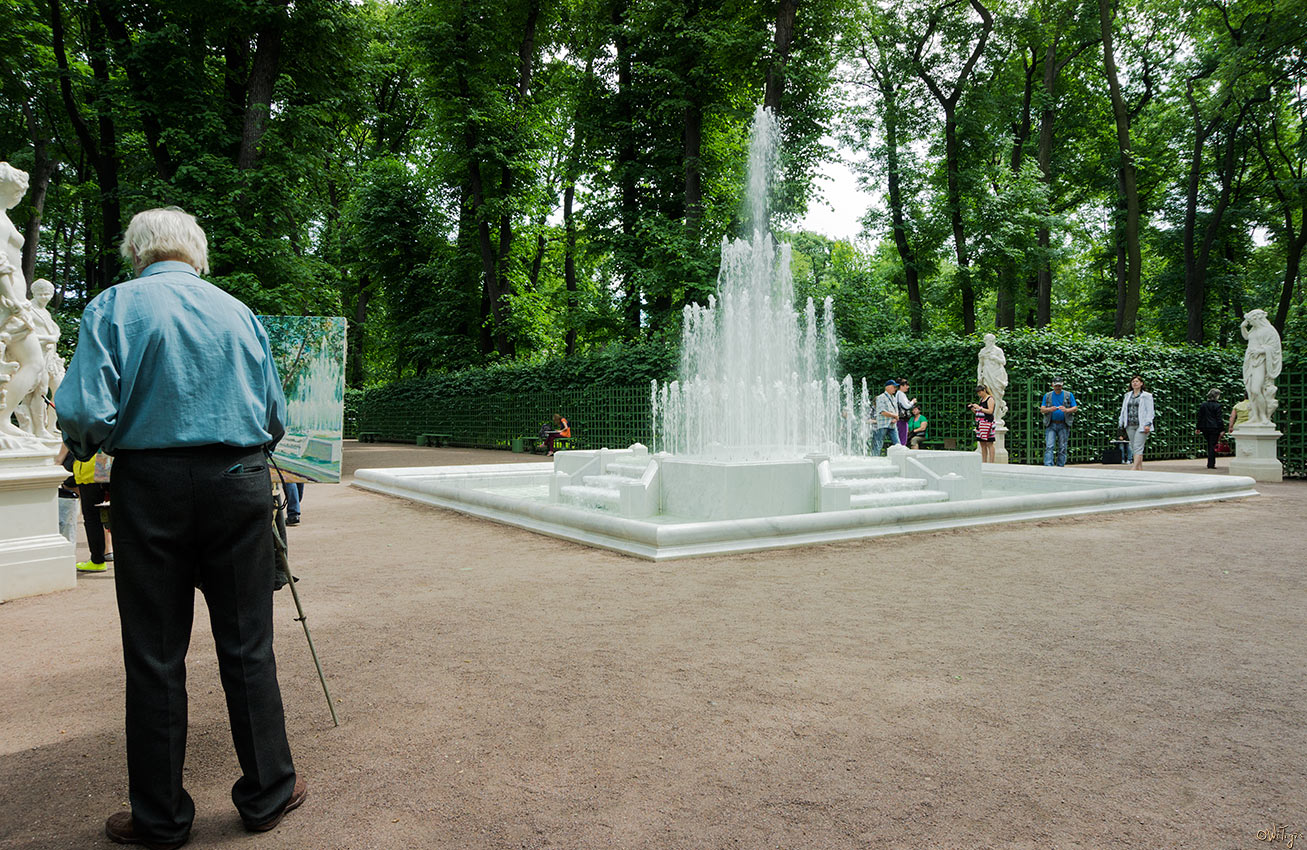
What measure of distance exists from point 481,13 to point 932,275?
1801cm

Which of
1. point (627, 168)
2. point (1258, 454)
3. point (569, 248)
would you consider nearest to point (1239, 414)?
point (1258, 454)

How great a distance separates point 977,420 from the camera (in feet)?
51.5

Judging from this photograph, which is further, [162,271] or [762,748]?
[762,748]

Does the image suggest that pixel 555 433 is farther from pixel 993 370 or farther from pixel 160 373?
pixel 160 373

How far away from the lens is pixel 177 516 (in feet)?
8.14

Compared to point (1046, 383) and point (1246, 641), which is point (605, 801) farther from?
point (1046, 383)

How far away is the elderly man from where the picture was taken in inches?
97.1

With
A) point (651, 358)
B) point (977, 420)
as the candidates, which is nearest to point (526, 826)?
point (977, 420)

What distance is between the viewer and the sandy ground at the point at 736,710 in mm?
2607

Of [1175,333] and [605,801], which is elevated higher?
[1175,333]

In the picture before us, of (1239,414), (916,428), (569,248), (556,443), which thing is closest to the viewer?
(916,428)

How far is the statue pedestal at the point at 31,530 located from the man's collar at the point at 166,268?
4508mm

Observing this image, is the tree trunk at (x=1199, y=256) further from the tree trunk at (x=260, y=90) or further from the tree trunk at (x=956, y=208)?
the tree trunk at (x=260, y=90)

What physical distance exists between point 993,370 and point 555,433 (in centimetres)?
1157
